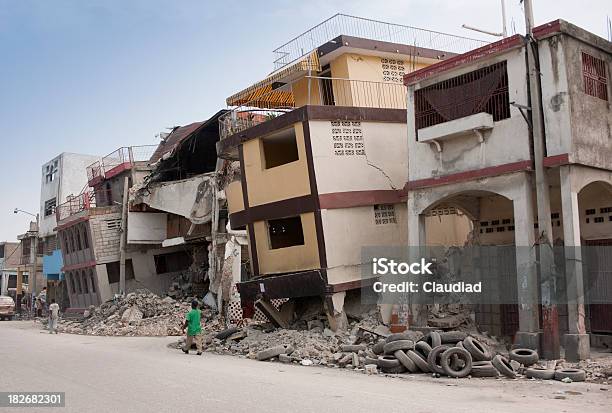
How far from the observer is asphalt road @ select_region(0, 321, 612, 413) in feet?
28.1

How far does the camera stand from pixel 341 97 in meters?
21.6

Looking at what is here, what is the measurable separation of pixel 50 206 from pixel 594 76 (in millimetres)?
45224

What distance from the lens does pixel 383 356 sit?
13.6 meters

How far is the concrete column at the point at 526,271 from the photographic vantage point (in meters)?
13.8

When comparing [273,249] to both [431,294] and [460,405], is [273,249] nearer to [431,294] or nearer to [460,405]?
[431,294]

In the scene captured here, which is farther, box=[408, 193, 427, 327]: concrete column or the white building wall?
the white building wall

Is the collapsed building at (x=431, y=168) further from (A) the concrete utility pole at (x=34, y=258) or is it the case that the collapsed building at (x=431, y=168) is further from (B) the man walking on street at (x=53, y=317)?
(A) the concrete utility pole at (x=34, y=258)

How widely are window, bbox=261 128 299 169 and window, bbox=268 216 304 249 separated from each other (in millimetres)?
2127

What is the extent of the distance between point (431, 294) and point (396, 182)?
3860 millimetres

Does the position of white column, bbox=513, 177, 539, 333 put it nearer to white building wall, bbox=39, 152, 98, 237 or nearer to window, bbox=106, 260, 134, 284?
window, bbox=106, 260, 134, 284

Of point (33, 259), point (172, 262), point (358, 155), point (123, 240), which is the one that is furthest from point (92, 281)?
point (358, 155)

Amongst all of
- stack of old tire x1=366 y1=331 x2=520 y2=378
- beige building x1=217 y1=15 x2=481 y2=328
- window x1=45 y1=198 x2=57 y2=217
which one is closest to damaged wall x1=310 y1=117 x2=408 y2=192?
beige building x1=217 y1=15 x2=481 y2=328

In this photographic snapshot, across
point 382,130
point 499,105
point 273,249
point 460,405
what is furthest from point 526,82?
point 273,249

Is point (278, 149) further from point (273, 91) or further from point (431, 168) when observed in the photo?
point (431, 168)
